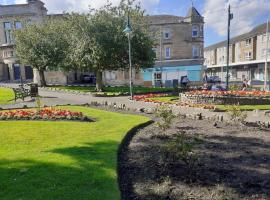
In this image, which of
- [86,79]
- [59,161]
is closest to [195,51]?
[86,79]

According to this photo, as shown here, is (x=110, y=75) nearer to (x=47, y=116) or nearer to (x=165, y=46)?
(x=165, y=46)

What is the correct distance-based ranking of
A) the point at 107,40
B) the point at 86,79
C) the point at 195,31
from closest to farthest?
the point at 107,40
the point at 86,79
the point at 195,31

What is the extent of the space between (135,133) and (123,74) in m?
39.3

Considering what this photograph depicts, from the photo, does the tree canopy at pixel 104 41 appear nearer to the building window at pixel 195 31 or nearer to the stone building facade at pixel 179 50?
the stone building facade at pixel 179 50

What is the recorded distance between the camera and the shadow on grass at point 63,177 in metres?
5.74

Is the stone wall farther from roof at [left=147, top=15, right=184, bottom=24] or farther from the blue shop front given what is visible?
roof at [left=147, top=15, right=184, bottom=24]

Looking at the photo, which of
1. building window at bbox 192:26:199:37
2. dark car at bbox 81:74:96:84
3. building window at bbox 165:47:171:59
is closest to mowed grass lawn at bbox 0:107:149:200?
dark car at bbox 81:74:96:84

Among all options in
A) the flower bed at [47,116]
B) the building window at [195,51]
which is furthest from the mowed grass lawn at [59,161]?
the building window at [195,51]

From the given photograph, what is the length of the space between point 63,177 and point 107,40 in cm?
2260

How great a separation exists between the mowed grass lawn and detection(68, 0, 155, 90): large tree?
16.7m

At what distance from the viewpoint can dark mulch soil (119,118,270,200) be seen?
237 inches

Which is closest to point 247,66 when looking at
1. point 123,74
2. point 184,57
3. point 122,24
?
point 184,57

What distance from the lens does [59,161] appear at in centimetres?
752

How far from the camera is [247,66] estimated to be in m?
68.9
